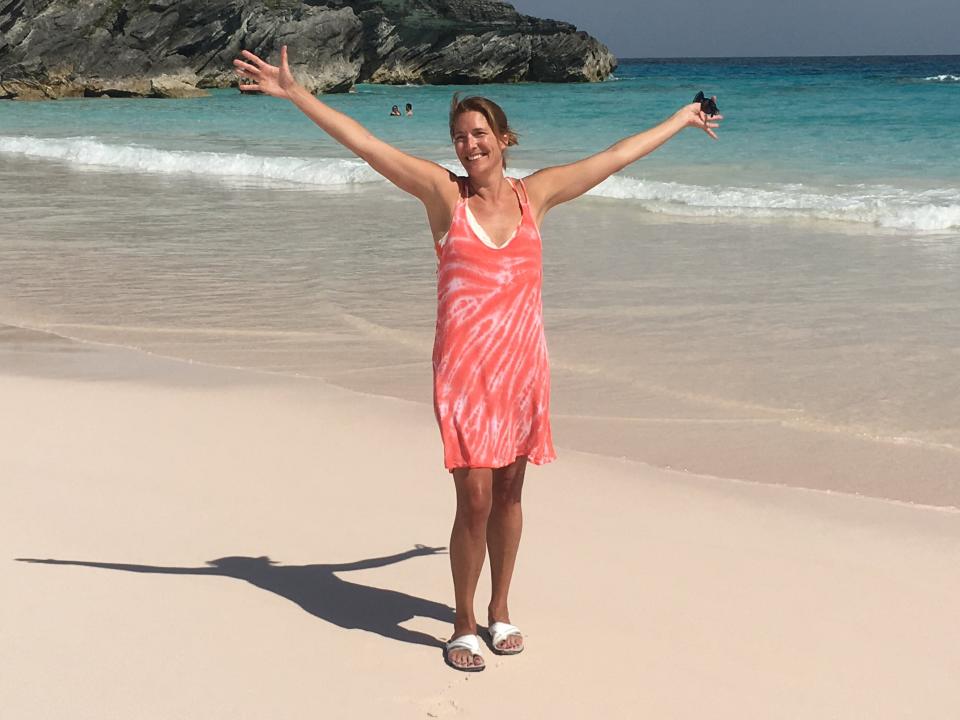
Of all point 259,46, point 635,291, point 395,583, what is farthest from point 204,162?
point 259,46

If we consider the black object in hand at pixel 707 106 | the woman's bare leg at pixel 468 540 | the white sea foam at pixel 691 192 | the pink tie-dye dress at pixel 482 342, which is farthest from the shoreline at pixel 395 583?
the white sea foam at pixel 691 192

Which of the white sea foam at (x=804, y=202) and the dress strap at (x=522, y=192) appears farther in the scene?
the white sea foam at (x=804, y=202)

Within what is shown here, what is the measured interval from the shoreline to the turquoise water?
34.5ft

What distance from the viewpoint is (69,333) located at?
8250 mm

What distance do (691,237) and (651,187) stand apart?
491cm

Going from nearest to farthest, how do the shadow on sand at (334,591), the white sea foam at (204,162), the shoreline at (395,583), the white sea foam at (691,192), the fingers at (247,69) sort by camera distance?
1. the shoreline at (395,583)
2. the fingers at (247,69)
3. the shadow on sand at (334,591)
4. the white sea foam at (691,192)
5. the white sea foam at (204,162)

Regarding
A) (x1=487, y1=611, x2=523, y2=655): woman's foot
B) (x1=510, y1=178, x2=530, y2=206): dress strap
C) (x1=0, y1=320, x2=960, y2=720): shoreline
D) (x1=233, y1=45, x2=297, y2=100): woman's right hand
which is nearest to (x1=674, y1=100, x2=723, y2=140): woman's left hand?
(x1=510, y1=178, x2=530, y2=206): dress strap

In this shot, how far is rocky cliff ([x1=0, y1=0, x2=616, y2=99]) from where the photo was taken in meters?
71.7

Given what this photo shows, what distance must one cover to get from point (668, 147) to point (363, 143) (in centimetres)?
2209

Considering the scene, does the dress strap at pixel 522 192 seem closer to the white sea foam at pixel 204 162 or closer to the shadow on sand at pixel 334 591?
the shadow on sand at pixel 334 591

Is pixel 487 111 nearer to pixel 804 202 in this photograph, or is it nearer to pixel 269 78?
pixel 269 78

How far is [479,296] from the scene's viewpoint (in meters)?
3.33

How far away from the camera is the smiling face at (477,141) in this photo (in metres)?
3.38

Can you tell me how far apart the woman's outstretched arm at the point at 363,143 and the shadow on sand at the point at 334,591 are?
133 cm
